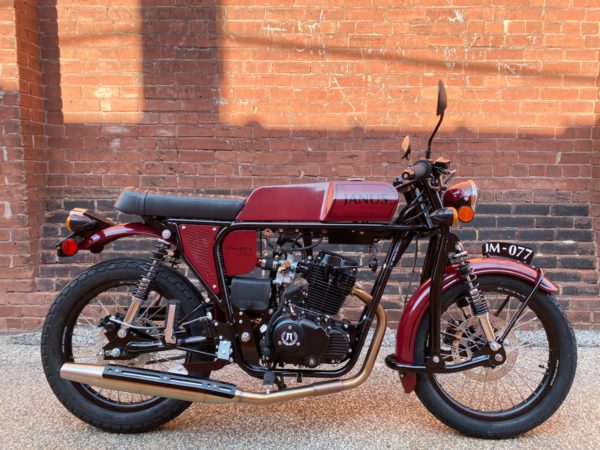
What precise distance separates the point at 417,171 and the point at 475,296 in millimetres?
735

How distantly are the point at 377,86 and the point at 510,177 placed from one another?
135 centimetres

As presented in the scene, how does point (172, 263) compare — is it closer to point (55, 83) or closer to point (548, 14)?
point (55, 83)

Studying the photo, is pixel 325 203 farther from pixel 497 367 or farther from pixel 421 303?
pixel 497 367

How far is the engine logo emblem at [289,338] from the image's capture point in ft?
8.66

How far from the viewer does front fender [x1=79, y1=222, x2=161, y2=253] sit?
2.80 m

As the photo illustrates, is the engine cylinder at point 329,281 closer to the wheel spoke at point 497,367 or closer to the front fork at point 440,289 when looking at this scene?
the front fork at point 440,289

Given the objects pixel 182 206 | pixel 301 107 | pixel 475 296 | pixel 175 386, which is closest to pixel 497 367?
pixel 475 296

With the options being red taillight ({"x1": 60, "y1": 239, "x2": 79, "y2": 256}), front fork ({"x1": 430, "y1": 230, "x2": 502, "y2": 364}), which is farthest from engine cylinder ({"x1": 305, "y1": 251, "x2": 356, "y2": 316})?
red taillight ({"x1": 60, "y1": 239, "x2": 79, "y2": 256})

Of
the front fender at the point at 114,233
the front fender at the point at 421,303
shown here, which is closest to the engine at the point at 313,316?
the front fender at the point at 421,303

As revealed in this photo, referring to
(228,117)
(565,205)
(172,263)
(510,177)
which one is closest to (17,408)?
(172,263)

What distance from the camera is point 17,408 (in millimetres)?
3117

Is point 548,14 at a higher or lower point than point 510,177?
higher

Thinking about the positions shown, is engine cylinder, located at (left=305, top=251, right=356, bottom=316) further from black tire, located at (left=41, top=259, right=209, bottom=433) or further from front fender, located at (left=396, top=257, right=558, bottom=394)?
black tire, located at (left=41, top=259, right=209, bottom=433)

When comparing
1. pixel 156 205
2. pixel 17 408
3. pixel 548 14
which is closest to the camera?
pixel 156 205
